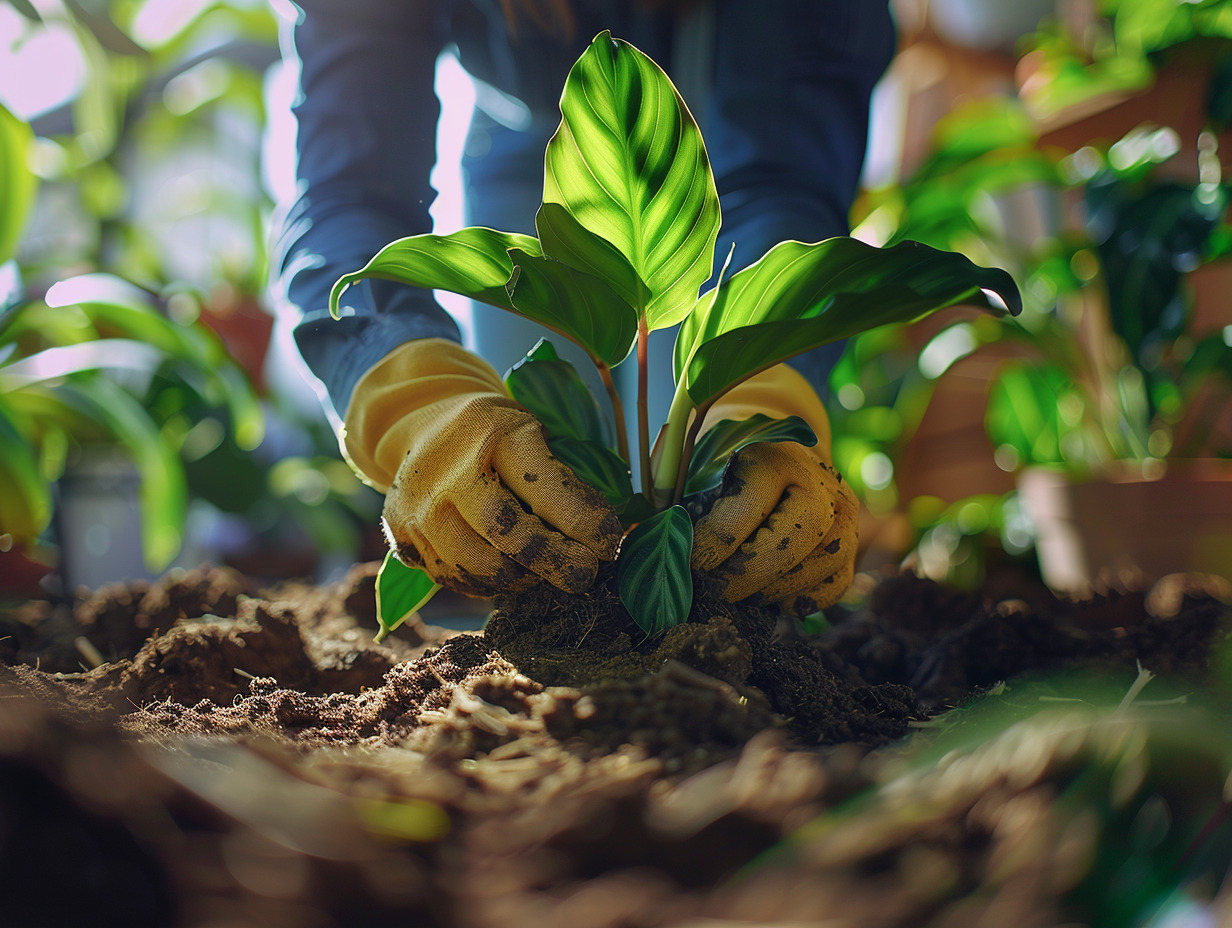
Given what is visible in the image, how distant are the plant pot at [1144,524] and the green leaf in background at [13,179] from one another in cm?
164

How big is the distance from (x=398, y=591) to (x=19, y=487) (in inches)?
25.0

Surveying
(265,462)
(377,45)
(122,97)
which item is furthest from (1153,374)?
(122,97)

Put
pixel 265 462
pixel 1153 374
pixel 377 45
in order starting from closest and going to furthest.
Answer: pixel 377 45 < pixel 1153 374 < pixel 265 462

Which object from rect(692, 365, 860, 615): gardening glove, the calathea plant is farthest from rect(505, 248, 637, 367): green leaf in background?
rect(692, 365, 860, 615): gardening glove

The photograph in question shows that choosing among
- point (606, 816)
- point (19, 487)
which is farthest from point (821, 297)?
point (19, 487)

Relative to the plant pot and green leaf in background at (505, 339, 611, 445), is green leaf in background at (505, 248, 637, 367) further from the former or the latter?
the plant pot

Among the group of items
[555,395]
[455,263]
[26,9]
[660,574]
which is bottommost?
[660,574]

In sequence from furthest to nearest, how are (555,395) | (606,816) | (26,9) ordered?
1. (26,9)
2. (555,395)
3. (606,816)

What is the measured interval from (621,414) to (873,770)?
0.34 meters

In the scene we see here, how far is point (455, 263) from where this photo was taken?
486 mm

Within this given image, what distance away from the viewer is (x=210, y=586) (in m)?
0.88

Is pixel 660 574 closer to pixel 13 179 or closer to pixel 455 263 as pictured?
pixel 455 263

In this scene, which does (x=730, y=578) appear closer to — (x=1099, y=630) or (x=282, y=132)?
(x=1099, y=630)

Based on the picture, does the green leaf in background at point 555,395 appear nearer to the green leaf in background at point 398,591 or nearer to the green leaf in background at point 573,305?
the green leaf in background at point 573,305
